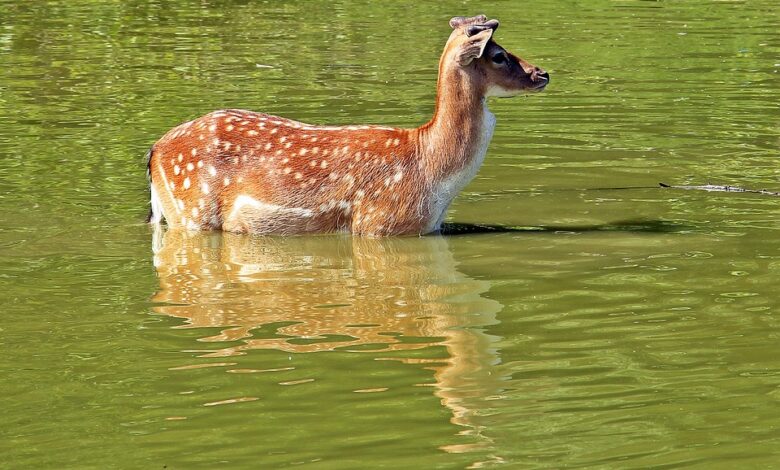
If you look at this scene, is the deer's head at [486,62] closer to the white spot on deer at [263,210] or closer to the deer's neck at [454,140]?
the deer's neck at [454,140]

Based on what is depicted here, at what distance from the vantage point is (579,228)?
1050 cm

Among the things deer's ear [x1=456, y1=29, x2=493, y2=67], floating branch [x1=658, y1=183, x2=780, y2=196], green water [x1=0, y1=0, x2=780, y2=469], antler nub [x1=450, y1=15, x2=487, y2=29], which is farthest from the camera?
floating branch [x1=658, y1=183, x2=780, y2=196]

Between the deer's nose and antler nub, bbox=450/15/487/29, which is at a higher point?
antler nub, bbox=450/15/487/29

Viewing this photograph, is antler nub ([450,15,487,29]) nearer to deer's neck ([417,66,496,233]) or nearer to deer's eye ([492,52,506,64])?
deer's eye ([492,52,506,64])

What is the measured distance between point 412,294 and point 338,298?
43 centimetres

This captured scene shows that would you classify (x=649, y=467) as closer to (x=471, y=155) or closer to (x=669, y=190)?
(x=471, y=155)

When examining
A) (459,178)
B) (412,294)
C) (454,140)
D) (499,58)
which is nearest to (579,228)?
(459,178)

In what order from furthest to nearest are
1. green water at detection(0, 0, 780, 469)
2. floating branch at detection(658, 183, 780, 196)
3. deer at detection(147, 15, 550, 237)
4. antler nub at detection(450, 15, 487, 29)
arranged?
floating branch at detection(658, 183, 780, 196), antler nub at detection(450, 15, 487, 29), deer at detection(147, 15, 550, 237), green water at detection(0, 0, 780, 469)

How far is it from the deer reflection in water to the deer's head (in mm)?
1057

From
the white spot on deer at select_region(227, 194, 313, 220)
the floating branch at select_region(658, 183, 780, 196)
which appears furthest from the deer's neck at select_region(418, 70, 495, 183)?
the floating branch at select_region(658, 183, 780, 196)

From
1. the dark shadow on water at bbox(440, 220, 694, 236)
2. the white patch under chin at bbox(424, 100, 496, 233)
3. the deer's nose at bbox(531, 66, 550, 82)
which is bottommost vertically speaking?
the dark shadow on water at bbox(440, 220, 694, 236)

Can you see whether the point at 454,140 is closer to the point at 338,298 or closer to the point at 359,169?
the point at 359,169

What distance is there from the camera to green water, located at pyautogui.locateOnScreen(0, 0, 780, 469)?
6355 millimetres

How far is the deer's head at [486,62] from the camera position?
10180 mm
